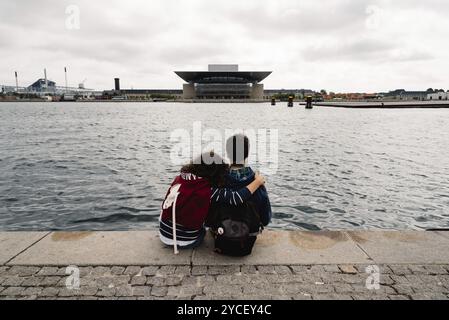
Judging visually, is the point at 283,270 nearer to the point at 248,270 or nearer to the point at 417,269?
the point at 248,270

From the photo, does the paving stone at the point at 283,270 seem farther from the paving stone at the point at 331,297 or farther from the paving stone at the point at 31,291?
the paving stone at the point at 31,291

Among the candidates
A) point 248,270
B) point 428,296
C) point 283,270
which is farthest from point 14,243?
point 428,296

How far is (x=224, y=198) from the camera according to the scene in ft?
13.3

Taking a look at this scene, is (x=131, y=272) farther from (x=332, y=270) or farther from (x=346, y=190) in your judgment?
(x=346, y=190)

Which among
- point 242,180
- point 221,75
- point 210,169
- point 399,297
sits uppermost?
point 221,75

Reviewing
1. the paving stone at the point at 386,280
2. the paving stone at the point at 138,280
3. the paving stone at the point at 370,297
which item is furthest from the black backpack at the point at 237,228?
Result: the paving stone at the point at 386,280

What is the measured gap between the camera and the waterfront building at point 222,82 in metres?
158

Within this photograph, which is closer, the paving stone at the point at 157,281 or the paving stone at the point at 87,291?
the paving stone at the point at 87,291

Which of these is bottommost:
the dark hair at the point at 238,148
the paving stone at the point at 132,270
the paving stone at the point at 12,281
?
the paving stone at the point at 132,270

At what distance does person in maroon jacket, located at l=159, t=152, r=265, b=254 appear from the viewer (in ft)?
13.3

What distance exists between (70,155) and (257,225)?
16579 millimetres

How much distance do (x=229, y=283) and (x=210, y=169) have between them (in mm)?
1338

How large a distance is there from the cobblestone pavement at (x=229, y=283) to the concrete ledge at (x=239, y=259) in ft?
0.47
